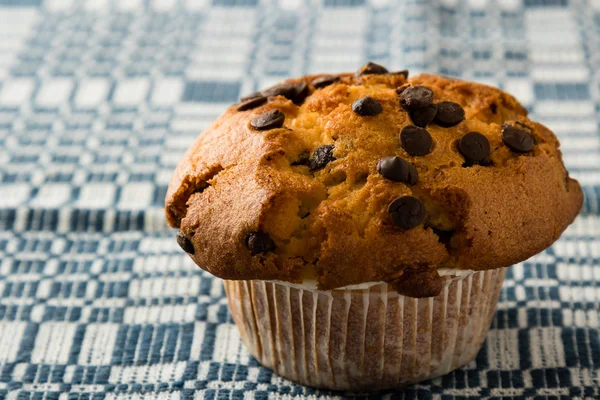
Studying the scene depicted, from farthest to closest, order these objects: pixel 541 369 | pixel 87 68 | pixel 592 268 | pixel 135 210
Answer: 1. pixel 87 68
2. pixel 135 210
3. pixel 592 268
4. pixel 541 369

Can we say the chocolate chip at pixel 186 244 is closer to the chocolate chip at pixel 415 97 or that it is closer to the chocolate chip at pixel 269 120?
the chocolate chip at pixel 269 120

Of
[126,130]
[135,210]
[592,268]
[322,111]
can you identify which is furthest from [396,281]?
[126,130]

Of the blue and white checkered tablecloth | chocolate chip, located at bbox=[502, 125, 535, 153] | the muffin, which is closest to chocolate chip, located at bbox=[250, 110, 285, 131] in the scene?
the muffin

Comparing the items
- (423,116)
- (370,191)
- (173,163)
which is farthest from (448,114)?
(173,163)

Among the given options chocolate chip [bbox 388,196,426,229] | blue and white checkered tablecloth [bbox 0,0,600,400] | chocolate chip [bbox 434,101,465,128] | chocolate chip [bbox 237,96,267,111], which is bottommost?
blue and white checkered tablecloth [bbox 0,0,600,400]

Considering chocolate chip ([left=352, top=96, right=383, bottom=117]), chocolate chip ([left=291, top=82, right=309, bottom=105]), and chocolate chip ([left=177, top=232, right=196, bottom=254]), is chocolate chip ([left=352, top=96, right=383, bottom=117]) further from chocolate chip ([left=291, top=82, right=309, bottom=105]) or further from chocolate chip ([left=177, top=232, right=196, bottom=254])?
chocolate chip ([left=177, top=232, right=196, bottom=254])

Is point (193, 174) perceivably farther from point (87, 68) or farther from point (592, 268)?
point (87, 68)
